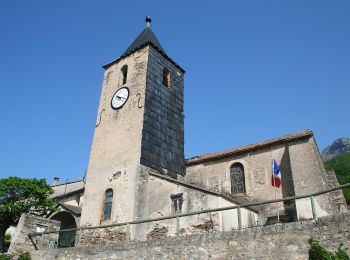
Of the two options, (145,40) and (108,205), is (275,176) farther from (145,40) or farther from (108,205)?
(145,40)

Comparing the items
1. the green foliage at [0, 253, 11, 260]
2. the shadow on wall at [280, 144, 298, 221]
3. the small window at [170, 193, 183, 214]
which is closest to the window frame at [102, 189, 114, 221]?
the small window at [170, 193, 183, 214]

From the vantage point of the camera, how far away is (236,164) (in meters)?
19.4

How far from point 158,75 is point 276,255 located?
15271 mm

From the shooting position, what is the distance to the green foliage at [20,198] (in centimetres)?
1978

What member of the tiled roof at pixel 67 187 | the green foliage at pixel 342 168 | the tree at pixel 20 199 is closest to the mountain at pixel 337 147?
the green foliage at pixel 342 168

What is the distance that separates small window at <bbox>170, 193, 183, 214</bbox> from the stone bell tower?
1.82 meters

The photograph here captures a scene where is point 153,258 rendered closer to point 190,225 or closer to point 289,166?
point 190,225

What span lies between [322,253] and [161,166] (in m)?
12.1

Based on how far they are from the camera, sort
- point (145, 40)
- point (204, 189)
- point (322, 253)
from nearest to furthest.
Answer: point (322, 253) < point (204, 189) < point (145, 40)

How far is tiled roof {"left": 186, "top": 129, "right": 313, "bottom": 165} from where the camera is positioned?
17358 millimetres

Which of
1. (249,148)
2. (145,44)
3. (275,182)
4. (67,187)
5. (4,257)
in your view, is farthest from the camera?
(67,187)

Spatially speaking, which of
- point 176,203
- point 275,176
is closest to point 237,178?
point 275,176

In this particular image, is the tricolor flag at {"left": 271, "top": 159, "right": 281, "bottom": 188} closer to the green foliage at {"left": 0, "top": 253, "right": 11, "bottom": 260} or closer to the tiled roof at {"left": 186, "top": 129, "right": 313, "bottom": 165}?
the tiled roof at {"left": 186, "top": 129, "right": 313, "bottom": 165}

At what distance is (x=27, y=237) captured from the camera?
14.2 meters
